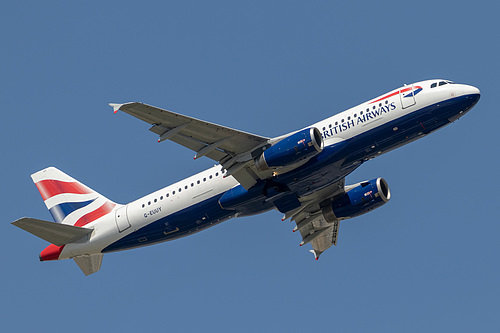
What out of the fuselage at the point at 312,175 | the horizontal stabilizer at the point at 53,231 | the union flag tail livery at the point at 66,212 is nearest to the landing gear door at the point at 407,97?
the fuselage at the point at 312,175

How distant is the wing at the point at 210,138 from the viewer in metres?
44.9

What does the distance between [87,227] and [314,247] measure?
707 inches

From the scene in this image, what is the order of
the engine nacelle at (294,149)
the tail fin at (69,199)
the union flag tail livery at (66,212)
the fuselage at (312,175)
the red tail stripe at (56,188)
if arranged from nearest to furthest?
the engine nacelle at (294,149) < the fuselage at (312,175) < the union flag tail livery at (66,212) < the tail fin at (69,199) < the red tail stripe at (56,188)

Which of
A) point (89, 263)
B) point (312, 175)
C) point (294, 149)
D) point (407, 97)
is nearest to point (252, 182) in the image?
point (312, 175)

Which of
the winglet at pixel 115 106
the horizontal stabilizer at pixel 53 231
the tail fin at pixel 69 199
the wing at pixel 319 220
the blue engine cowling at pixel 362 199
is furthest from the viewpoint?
the tail fin at pixel 69 199

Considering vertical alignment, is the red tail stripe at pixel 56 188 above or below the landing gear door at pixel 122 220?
above

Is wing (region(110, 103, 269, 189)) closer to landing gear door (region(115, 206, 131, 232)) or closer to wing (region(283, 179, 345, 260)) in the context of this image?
wing (region(283, 179, 345, 260))

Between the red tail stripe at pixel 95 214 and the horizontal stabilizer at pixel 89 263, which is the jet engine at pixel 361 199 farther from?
the horizontal stabilizer at pixel 89 263

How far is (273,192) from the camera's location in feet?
165

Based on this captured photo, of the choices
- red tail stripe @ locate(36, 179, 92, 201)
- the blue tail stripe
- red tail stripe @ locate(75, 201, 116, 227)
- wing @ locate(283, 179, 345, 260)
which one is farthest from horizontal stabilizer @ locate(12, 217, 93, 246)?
wing @ locate(283, 179, 345, 260)

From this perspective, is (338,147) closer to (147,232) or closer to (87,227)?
(147,232)

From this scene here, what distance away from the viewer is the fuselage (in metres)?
47.4

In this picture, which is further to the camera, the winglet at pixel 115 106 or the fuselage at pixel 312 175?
the fuselage at pixel 312 175

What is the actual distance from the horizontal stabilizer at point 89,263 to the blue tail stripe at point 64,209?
3.65 meters
